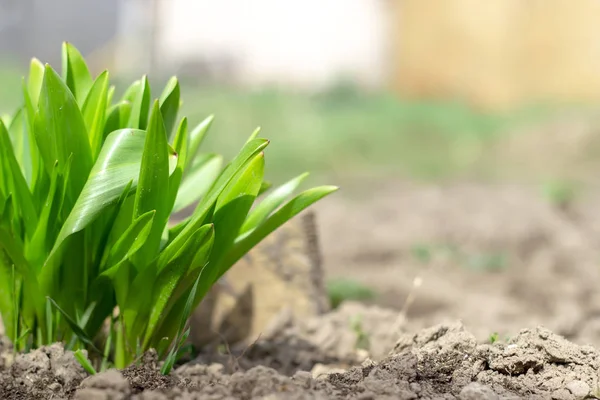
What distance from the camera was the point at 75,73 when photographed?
180 cm

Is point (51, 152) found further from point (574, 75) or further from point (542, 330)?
point (574, 75)

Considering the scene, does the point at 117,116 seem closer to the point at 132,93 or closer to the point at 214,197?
the point at 132,93

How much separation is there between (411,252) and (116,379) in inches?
113

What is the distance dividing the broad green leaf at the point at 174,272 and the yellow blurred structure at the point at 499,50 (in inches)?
292

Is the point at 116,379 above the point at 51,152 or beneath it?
beneath

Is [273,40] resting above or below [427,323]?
above

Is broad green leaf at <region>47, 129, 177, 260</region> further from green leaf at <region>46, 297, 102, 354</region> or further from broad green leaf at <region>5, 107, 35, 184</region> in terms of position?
broad green leaf at <region>5, 107, 35, 184</region>

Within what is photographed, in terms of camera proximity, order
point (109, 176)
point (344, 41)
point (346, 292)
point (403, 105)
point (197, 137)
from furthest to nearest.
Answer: point (344, 41) → point (403, 105) → point (346, 292) → point (197, 137) → point (109, 176)

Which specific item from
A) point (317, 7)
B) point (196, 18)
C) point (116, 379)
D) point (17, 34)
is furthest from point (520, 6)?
point (116, 379)

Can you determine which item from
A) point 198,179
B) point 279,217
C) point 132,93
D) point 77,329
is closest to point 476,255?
point 198,179

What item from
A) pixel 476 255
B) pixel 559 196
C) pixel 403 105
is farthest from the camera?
pixel 403 105

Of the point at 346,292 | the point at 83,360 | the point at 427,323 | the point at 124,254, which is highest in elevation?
the point at 124,254

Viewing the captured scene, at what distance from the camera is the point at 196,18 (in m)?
10.3

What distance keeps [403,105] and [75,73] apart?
7.58 m
